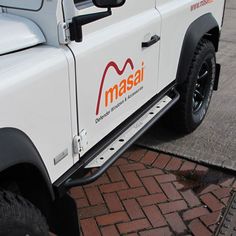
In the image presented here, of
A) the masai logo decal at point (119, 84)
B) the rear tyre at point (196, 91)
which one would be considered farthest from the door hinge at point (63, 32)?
the rear tyre at point (196, 91)

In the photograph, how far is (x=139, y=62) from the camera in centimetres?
277

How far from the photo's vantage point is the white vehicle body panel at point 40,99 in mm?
1802

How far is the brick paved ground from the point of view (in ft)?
9.61

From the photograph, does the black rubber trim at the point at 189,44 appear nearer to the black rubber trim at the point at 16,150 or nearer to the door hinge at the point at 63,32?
the door hinge at the point at 63,32

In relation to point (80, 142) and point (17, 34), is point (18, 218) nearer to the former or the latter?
point (80, 142)

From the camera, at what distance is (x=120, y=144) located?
8.91 ft

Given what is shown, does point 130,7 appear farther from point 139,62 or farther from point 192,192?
point 192,192

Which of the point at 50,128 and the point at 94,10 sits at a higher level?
the point at 94,10

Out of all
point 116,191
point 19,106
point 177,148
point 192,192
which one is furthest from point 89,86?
point 177,148

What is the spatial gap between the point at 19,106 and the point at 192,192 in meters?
1.88

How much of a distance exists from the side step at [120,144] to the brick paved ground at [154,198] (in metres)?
0.59

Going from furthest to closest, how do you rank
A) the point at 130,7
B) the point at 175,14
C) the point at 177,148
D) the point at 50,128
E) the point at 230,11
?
1. the point at 230,11
2. the point at 177,148
3. the point at 175,14
4. the point at 130,7
5. the point at 50,128

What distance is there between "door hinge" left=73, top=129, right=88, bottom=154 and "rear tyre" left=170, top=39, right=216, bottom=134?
1.46 meters

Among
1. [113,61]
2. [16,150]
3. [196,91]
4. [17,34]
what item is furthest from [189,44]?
[16,150]
